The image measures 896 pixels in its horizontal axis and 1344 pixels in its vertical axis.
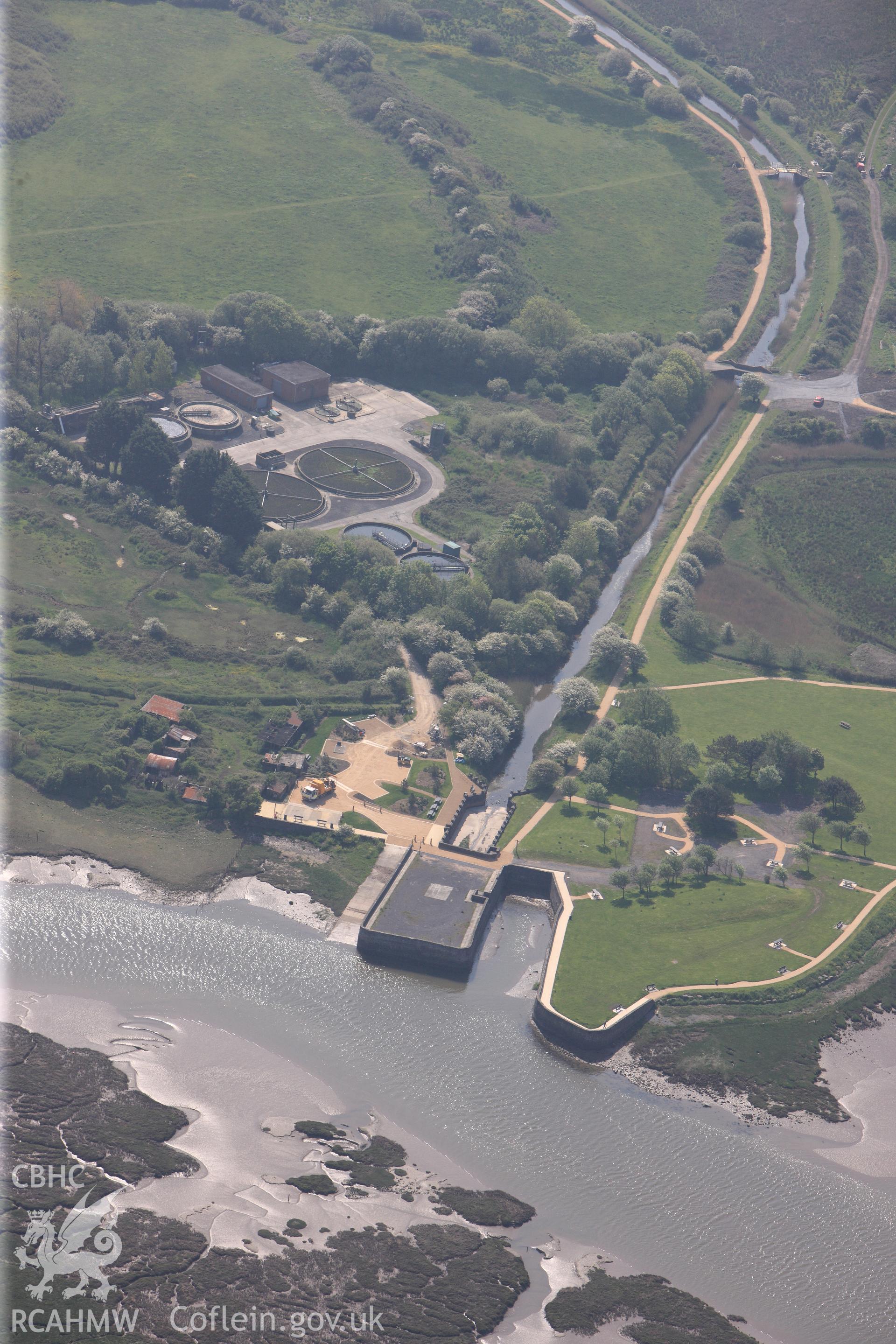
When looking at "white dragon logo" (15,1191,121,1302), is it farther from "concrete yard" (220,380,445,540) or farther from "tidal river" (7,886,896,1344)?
"concrete yard" (220,380,445,540)

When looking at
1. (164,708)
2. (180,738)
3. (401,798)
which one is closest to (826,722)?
(401,798)

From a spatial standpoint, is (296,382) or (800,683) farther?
(296,382)

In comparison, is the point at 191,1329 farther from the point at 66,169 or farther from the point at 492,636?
the point at 66,169

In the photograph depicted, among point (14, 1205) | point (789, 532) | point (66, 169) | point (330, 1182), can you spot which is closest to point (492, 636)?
point (789, 532)

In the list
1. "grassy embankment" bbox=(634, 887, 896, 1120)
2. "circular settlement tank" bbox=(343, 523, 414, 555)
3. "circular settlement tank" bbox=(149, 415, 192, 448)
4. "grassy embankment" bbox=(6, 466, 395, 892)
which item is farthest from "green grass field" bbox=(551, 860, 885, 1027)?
"circular settlement tank" bbox=(149, 415, 192, 448)

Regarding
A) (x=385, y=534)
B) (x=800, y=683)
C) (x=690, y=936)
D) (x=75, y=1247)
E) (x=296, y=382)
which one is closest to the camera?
(x=75, y=1247)

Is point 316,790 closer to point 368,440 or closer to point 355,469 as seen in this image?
point 355,469

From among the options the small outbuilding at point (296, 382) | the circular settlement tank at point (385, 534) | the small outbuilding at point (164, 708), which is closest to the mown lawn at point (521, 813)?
the small outbuilding at point (164, 708)
